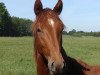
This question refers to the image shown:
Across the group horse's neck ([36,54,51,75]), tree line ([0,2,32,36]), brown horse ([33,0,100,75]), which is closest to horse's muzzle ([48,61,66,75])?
brown horse ([33,0,100,75])

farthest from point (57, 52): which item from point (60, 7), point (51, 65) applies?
point (60, 7)

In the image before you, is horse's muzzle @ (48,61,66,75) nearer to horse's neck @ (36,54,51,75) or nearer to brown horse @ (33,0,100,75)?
brown horse @ (33,0,100,75)

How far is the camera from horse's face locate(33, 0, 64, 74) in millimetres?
4671

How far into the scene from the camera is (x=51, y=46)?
4742mm

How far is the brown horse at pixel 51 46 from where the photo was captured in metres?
4.57

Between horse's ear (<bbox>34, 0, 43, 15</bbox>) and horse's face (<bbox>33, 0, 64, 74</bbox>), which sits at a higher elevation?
horse's ear (<bbox>34, 0, 43, 15</bbox>)

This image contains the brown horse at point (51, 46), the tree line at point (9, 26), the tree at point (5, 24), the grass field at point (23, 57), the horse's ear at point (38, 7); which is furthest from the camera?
the tree at point (5, 24)

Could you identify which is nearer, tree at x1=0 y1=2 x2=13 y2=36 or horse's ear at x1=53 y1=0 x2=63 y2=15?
horse's ear at x1=53 y1=0 x2=63 y2=15

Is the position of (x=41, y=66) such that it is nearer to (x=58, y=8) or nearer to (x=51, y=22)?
(x=51, y=22)

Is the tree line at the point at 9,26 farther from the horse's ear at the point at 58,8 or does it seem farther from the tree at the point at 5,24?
the horse's ear at the point at 58,8

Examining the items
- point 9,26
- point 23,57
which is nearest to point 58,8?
point 23,57

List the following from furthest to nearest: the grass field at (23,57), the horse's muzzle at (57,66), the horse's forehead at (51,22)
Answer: the grass field at (23,57)
the horse's forehead at (51,22)
the horse's muzzle at (57,66)

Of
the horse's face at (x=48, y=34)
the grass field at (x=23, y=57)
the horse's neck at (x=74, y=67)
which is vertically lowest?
the grass field at (x=23, y=57)

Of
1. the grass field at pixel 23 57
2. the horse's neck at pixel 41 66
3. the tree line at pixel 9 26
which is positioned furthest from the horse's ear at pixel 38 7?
the tree line at pixel 9 26
